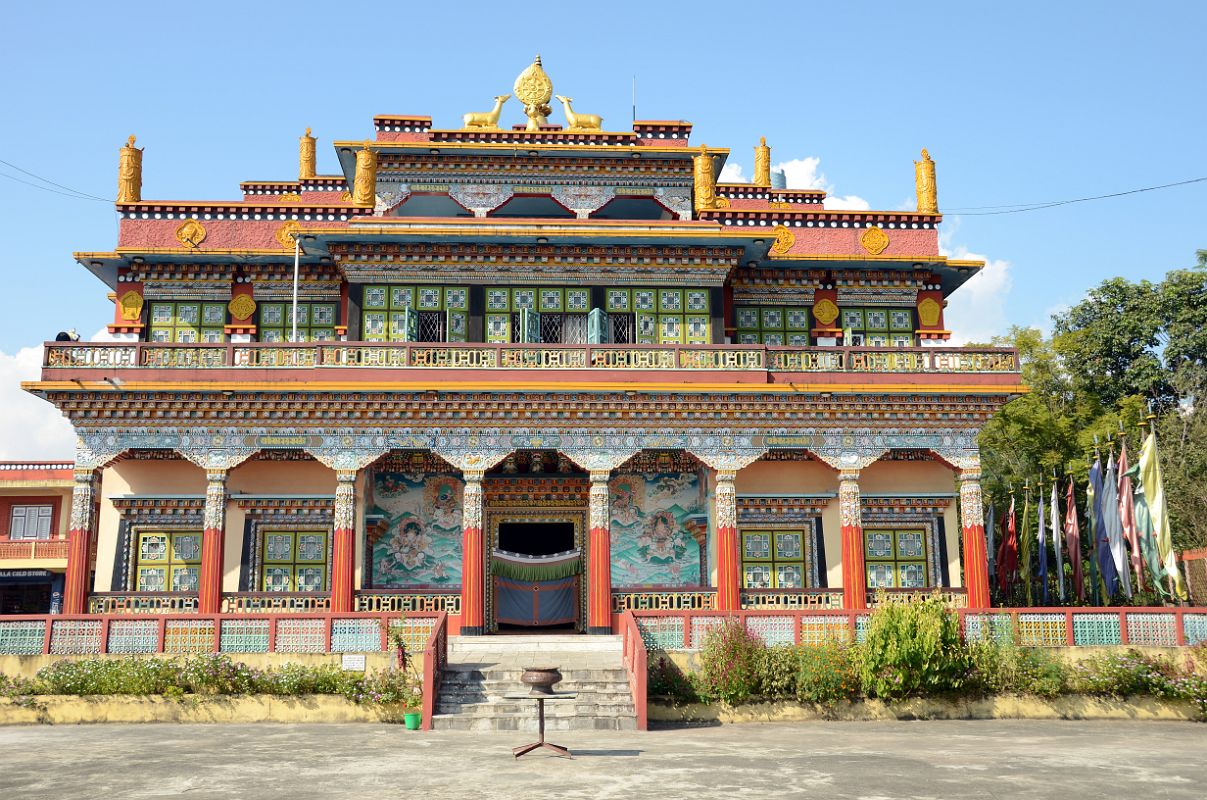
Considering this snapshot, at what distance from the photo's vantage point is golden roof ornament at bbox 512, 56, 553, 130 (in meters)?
30.0

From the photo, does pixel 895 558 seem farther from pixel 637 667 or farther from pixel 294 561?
pixel 294 561

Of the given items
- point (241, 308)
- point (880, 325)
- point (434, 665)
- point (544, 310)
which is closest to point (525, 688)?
point (434, 665)

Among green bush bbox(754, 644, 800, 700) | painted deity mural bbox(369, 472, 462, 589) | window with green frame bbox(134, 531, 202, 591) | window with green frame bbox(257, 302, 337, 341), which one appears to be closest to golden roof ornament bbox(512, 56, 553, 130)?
window with green frame bbox(257, 302, 337, 341)

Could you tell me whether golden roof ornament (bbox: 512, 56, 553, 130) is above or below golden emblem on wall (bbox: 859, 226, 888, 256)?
above

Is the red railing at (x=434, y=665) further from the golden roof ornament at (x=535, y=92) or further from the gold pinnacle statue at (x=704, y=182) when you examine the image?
the golden roof ornament at (x=535, y=92)

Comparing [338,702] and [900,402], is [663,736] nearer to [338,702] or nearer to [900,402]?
[338,702]

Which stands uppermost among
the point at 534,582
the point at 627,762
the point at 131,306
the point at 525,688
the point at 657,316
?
the point at 131,306

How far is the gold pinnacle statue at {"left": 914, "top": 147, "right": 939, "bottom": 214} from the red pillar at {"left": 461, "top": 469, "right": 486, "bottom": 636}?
14.3m

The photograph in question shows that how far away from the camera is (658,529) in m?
25.8

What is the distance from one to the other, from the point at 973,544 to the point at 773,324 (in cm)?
762

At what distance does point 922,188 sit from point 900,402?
7.88 metres

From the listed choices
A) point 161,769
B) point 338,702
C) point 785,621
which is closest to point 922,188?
point 785,621

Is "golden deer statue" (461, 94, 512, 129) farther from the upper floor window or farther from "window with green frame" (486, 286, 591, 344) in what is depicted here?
the upper floor window

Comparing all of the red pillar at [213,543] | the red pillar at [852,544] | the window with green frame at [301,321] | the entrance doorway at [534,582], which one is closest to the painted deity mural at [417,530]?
the entrance doorway at [534,582]
